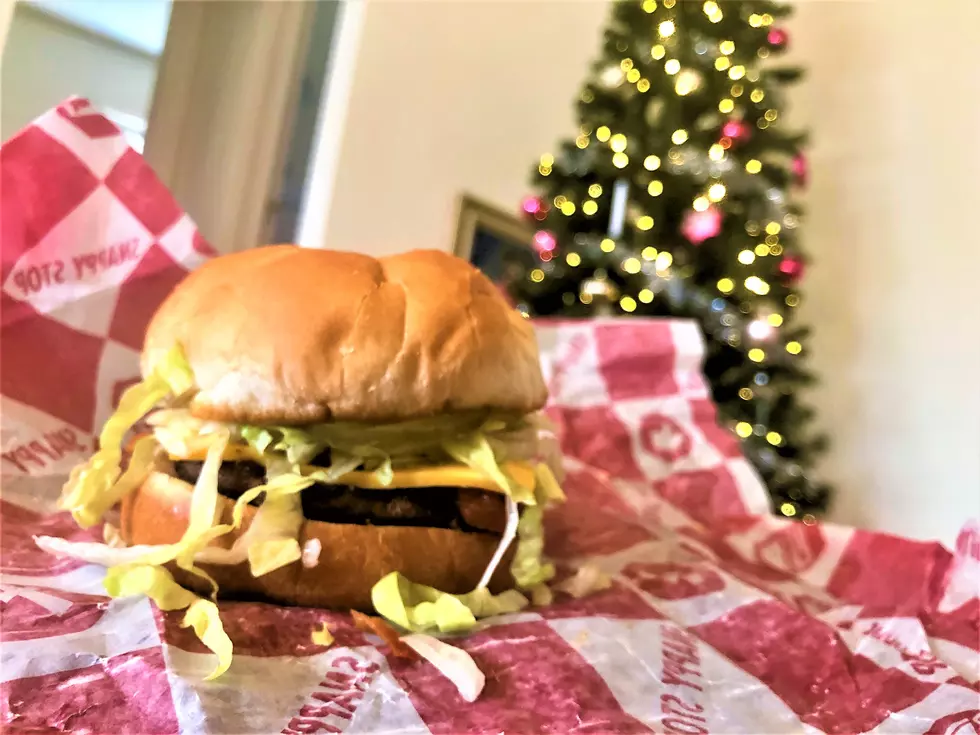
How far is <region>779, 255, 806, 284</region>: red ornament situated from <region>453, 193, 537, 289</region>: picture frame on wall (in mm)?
832

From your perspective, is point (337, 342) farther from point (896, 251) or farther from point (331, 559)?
point (896, 251)

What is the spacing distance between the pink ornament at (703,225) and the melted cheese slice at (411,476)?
143cm

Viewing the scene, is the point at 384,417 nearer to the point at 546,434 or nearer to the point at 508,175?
the point at 546,434

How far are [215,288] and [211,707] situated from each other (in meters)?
0.55

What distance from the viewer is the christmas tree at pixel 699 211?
7.35 feet

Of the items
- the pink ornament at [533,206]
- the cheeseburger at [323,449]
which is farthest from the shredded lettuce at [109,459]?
the pink ornament at [533,206]

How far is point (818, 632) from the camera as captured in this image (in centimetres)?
104

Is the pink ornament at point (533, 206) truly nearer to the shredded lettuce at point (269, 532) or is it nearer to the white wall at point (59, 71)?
the white wall at point (59, 71)

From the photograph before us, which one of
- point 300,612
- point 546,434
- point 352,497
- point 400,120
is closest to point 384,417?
point 352,497

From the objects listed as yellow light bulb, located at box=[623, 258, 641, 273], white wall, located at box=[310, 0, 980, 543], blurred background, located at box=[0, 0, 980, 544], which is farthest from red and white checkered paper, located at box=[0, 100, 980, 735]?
white wall, located at box=[310, 0, 980, 543]

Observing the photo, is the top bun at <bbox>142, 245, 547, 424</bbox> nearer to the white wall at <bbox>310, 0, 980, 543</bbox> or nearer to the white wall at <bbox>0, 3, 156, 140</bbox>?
the white wall at <bbox>0, 3, 156, 140</bbox>

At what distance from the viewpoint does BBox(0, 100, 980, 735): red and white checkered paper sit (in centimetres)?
72

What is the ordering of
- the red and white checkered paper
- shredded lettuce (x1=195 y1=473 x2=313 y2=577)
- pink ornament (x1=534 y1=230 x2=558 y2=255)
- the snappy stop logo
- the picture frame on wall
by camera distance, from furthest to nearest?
the picture frame on wall → pink ornament (x1=534 y1=230 x2=558 y2=255) → the snappy stop logo → shredded lettuce (x1=195 y1=473 x2=313 y2=577) → the red and white checkered paper

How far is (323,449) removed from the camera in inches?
38.1
